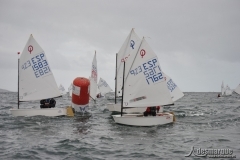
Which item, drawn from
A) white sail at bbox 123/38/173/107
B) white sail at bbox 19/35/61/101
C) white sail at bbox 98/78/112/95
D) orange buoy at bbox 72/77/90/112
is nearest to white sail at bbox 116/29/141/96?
orange buoy at bbox 72/77/90/112

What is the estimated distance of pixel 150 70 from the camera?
20641 millimetres

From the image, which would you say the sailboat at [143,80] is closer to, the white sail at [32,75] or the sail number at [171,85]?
the white sail at [32,75]

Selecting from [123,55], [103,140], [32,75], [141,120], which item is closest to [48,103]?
[32,75]

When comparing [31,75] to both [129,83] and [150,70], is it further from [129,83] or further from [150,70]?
[150,70]

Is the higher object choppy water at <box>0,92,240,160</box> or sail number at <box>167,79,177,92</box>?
sail number at <box>167,79,177,92</box>

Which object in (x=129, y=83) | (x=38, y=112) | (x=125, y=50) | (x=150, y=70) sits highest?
(x=125, y=50)

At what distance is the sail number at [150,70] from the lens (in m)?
20.6

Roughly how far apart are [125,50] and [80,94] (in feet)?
22.3

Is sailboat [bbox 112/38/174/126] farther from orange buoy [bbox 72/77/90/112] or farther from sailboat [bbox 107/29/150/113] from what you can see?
sailboat [bbox 107/29/150/113]

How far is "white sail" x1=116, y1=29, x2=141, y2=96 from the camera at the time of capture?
27.4 meters

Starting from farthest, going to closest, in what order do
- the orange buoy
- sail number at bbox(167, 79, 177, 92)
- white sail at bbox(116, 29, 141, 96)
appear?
1. sail number at bbox(167, 79, 177, 92)
2. white sail at bbox(116, 29, 141, 96)
3. the orange buoy

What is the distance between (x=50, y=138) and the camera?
15305 mm

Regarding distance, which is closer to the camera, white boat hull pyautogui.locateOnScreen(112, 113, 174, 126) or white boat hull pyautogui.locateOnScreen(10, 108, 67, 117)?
→ white boat hull pyautogui.locateOnScreen(112, 113, 174, 126)

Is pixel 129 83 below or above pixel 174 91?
above
